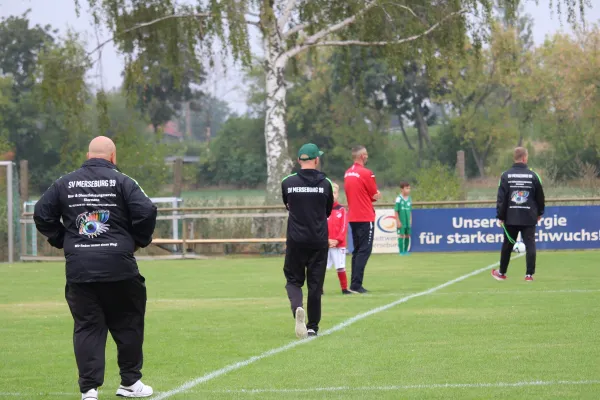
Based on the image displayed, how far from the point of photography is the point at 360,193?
1590 cm

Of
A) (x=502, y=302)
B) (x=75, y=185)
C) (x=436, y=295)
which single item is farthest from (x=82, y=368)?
(x=436, y=295)

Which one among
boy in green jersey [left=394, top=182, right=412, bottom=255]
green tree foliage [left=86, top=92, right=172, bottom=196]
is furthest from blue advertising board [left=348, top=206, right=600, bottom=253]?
green tree foliage [left=86, top=92, right=172, bottom=196]

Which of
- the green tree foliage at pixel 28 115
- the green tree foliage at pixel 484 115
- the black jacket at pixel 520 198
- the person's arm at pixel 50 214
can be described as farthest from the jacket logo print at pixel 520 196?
the green tree foliage at pixel 484 115

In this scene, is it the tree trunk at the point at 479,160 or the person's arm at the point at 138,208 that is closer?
the person's arm at the point at 138,208

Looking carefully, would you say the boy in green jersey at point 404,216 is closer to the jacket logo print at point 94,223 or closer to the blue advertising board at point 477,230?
the blue advertising board at point 477,230

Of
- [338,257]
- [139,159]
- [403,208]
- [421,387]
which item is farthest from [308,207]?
[139,159]

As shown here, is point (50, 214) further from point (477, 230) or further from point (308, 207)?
point (477, 230)

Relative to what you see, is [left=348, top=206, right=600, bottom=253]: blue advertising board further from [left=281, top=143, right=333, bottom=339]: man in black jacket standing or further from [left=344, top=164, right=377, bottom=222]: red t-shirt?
[left=281, top=143, right=333, bottom=339]: man in black jacket standing

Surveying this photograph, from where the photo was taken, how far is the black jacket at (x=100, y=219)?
7.36 metres

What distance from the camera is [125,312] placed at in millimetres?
7605

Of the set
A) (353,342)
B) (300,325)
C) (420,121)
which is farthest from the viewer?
(420,121)

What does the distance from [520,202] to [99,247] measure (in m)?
10.5

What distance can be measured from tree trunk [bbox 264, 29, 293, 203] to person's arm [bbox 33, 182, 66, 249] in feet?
78.9

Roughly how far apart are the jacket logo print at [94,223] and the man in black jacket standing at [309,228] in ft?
12.6
